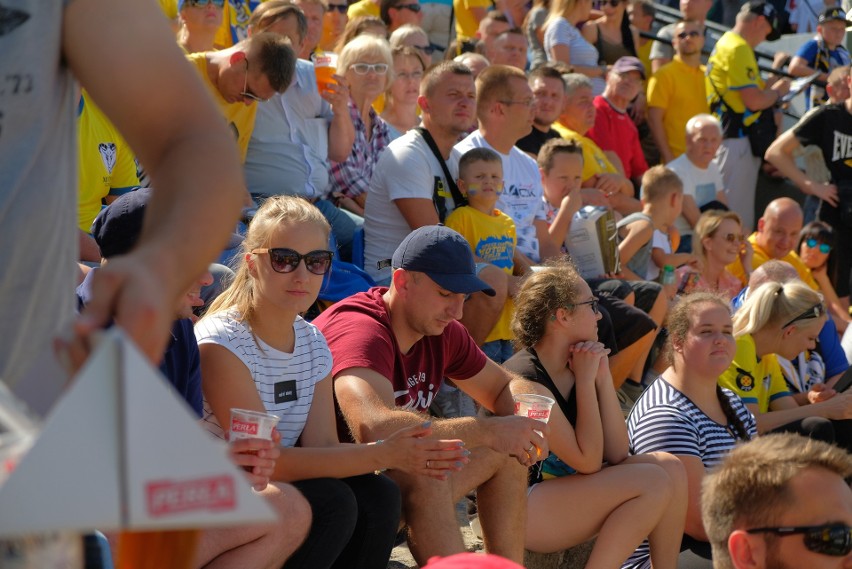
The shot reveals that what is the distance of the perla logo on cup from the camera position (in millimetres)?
3400

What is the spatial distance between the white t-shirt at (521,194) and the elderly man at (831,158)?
3.51 m

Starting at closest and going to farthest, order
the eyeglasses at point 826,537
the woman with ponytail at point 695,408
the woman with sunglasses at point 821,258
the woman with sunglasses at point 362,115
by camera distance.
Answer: the eyeglasses at point 826,537, the woman with ponytail at point 695,408, the woman with sunglasses at point 362,115, the woman with sunglasses at point 821,258

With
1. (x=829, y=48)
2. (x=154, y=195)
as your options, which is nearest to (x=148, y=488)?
(x=154, y=195)

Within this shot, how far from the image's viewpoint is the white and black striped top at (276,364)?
391cm

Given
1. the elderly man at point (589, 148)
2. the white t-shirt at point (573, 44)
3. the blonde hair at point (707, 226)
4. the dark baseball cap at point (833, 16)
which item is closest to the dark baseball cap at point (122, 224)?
the elderly man at point (589, 148)

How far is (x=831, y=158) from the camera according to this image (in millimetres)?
9781

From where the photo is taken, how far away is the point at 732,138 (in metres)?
10.6

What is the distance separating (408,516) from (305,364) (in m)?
0.67

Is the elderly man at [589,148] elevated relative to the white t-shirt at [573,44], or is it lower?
lower

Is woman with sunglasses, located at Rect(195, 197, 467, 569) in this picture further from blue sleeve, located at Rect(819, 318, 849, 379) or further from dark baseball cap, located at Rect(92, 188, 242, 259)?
A: blue sleeve, located at Rect(819, 318, 849, 379)

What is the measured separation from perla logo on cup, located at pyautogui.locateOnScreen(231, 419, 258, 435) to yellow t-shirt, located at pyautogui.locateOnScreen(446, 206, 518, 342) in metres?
2.85

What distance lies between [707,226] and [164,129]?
721cm

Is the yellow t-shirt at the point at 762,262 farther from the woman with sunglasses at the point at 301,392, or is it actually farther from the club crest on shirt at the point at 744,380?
the woman with sunglasses at the point at 301,392

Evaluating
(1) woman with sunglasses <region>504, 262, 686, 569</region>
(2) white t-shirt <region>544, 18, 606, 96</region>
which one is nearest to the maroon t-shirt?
(1) woman with sunglasses <region>504, 262, 686, 569</region>
